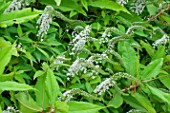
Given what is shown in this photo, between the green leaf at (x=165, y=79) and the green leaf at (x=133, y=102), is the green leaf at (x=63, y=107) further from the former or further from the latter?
the green leaf at (x=165, y=79)

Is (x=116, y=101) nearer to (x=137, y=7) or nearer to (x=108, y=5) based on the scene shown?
(x=108, y=5)

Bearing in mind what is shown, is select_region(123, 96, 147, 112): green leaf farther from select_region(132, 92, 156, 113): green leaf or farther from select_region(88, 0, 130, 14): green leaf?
select_region(88, 0, 130, 14): green leaf

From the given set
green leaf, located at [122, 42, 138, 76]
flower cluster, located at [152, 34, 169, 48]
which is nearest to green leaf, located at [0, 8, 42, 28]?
green leaf, located at [122, 42, 138, 76]

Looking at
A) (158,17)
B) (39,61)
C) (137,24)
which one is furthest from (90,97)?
(158,17)

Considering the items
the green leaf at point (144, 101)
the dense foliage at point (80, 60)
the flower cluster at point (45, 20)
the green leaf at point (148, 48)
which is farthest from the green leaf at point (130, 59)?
the flower cluster at point (45, 20)

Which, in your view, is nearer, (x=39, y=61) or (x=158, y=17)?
(x=39, y=61)

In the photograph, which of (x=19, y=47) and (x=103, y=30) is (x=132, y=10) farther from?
(x=19, y=47)
